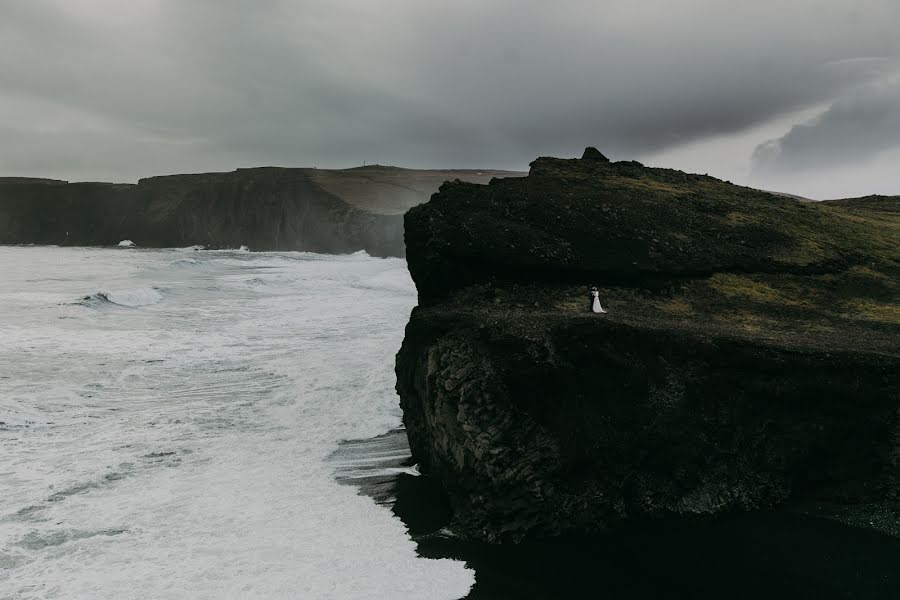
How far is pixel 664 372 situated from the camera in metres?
10.8

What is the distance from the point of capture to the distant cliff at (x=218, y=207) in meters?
119

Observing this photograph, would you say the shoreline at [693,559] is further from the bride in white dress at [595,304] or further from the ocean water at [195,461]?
the bride in white dress at [595,304]

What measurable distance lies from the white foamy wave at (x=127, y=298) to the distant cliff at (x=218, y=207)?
2883 inches

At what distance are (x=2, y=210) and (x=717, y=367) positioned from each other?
170662 mm

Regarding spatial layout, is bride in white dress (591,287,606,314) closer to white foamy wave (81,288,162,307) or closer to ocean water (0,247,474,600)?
ocean water (0,247,474,600)

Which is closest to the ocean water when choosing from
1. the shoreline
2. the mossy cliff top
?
the shoreline

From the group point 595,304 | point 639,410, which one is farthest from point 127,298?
point 639,410

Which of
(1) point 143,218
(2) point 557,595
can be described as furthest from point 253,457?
(1) point 143,218

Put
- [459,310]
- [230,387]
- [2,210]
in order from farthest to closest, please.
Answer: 1. [2,210]
2. [230,387]
3. [459,310]

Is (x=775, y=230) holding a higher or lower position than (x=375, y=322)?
higher

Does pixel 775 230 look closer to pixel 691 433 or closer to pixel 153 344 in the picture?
pixel 691 433

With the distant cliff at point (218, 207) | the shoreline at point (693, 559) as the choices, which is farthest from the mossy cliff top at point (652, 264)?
the distant cliff at point (218, 207)

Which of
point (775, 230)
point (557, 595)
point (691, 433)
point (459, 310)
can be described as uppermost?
point (775, 230)

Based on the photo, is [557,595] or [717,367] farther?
[717,367]
